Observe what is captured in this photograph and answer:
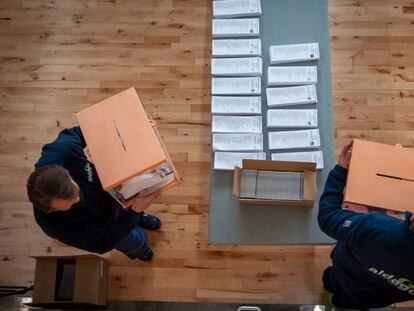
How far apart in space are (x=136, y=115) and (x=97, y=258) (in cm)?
106

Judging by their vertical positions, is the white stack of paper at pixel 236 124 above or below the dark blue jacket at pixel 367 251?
above

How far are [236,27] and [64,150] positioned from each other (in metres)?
1.16

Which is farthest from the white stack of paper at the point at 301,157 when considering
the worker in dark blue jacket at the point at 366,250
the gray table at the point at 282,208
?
the worker in dark blue jacket at the point at 366,250

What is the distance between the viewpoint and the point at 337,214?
167cm

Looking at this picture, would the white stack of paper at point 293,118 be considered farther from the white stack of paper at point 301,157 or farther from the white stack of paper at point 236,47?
the white stack of paper at point 236,47

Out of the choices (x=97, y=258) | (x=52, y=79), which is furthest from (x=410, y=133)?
(x=52, y=79)

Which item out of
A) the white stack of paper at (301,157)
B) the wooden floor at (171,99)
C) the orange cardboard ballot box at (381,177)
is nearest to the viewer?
the orange cardboard ballot box at (381,177)

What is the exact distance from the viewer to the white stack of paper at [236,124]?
214 cm

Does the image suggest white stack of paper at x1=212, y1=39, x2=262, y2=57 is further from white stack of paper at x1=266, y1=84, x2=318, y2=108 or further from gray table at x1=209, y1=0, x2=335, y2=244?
white stack of paper at x1=266, y1=84, x2=318, y2=108

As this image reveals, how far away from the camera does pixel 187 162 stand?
2.84 meters

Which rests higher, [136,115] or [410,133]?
[136,115]

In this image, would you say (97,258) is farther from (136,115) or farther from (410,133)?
(410,133)

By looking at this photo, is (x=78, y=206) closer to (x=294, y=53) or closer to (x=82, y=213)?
(x=82, y=213)

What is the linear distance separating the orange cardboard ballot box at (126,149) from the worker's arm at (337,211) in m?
0.62
